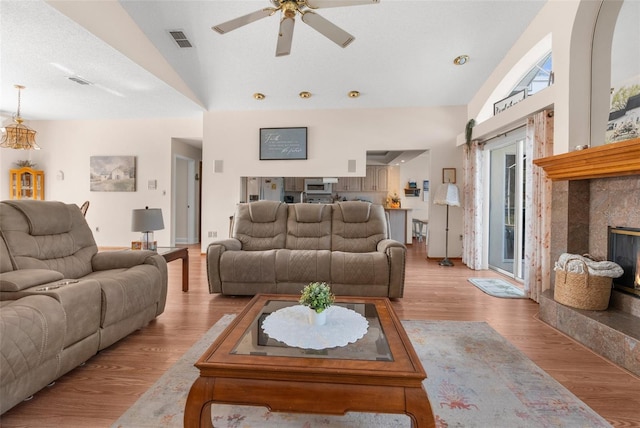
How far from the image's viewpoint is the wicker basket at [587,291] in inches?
94.0

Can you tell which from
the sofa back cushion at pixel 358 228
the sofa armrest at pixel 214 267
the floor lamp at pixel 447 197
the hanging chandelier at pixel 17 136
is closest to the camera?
the sofa armrest at pixel 214 267

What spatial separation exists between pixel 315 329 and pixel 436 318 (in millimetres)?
1694

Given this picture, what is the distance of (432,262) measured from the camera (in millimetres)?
5348

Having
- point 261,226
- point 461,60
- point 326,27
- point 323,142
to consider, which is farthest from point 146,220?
point 461,60

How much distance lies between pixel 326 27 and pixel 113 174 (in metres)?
5.97

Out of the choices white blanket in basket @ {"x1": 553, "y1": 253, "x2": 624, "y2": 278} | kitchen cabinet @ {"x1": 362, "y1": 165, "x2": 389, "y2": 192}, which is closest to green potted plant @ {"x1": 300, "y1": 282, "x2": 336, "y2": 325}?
white blanket in basket @ {"x1": 553, "y1": 253, "x2": 624, "y2": 278}

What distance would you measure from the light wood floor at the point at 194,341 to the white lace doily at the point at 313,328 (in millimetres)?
854

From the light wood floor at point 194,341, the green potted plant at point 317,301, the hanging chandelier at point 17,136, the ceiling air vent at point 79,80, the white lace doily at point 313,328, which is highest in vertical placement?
the ceiling air vent at point 79,80

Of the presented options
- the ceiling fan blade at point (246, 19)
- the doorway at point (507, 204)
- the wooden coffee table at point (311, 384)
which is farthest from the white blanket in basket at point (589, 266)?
the ceiling fan blade at point (246, 19)

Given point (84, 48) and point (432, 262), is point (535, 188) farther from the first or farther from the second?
point (84, 48)

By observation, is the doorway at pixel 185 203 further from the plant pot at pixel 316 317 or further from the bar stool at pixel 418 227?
the plant pot at pixel 316 317

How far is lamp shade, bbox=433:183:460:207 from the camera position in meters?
5.07

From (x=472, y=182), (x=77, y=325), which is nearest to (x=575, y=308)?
(x=472, y=182)

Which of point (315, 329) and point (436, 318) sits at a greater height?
point (315, 329)
